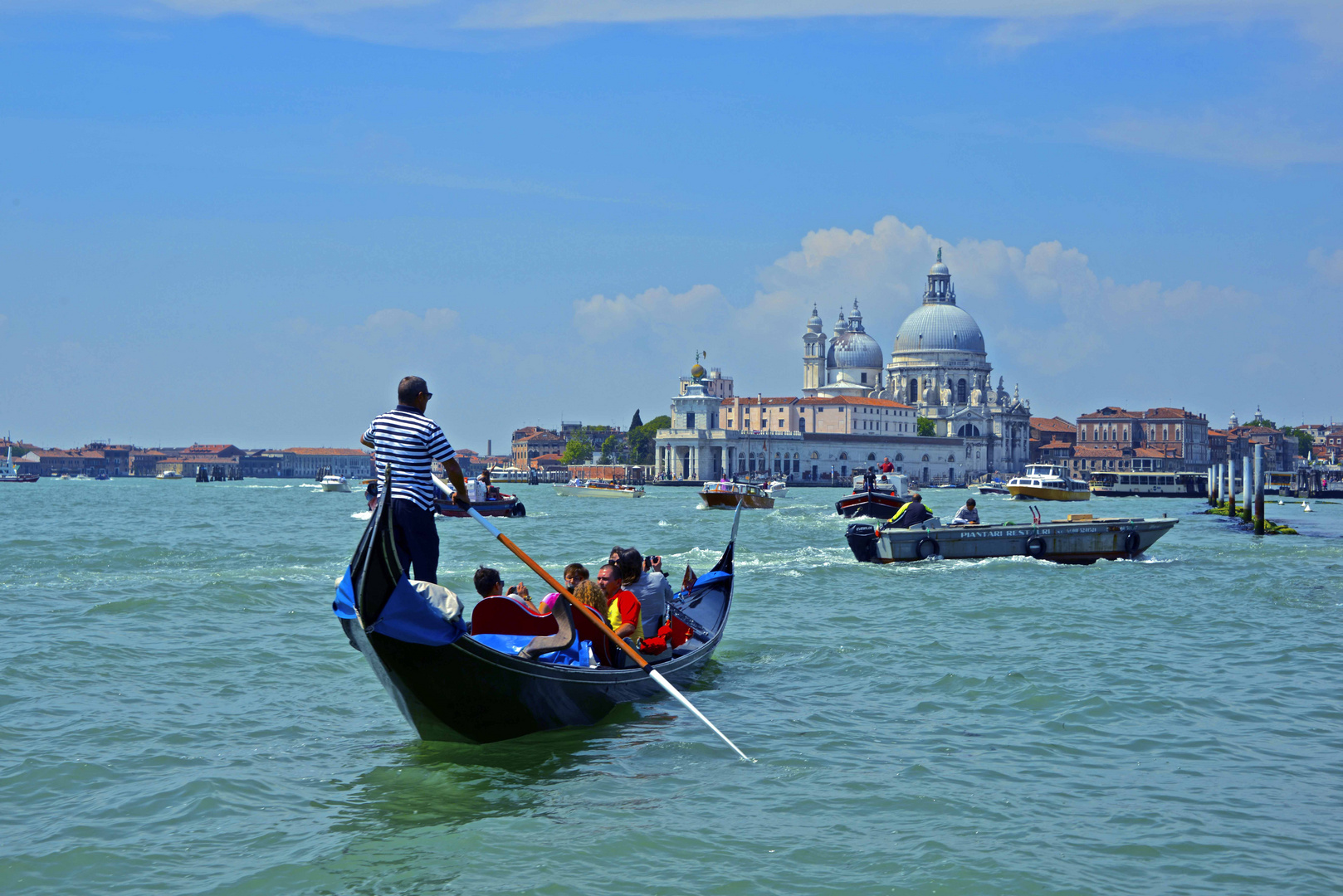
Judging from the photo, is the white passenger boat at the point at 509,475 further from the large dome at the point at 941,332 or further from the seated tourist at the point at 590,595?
the seated tourist at the point at 590,595

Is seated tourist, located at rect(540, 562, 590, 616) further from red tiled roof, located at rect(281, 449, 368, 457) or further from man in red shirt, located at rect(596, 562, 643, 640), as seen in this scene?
red tiled roof, located at rect(281, 449, 368, 457)

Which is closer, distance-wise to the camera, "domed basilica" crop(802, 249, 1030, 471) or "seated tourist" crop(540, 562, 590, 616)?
"seated tourist" crop(540, 562, 590, 616)

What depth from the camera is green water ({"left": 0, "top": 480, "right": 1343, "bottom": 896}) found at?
494 centimetres

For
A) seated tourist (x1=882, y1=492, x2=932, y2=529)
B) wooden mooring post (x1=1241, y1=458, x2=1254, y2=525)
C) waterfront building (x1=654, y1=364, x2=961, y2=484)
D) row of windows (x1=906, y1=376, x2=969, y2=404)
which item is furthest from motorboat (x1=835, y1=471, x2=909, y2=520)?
row of windows (x1=906, y1=376, x2=969, y2=404)

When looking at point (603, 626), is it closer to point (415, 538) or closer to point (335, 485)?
point (415, 538)

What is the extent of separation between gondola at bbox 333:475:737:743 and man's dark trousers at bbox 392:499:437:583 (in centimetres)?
25

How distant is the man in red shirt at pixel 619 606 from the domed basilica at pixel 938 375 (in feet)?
351

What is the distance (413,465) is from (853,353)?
114 metres

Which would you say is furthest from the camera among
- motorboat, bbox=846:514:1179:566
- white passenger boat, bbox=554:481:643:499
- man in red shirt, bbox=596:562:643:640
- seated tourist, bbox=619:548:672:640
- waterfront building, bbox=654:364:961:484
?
waterfront building, bbox=654:364:961:484

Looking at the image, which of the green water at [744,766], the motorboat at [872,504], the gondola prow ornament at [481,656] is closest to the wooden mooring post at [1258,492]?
the motorboat at [872,504]

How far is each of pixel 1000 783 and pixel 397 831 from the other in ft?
8.80

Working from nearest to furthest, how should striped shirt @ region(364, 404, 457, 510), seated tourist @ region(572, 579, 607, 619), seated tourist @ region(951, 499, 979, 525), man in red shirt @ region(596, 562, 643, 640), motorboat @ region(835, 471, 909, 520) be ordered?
striped shirt @ region(364, 404, 457, 510) → seated tourist @ region(572, 579, 607, 619) → man in red shirt @ region(596, 562, 643, 640) → seated tourist @ region(951, 499, 979, 525) → motorboat @ region(835, 471, 909, 520)

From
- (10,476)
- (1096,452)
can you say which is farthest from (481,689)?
(10,476)

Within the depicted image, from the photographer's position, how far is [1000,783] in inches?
239
